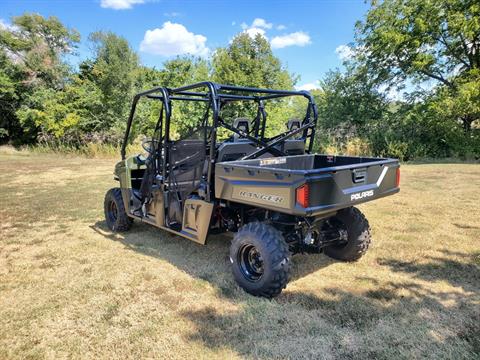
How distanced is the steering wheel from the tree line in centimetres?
689

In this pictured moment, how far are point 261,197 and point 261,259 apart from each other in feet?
1.76

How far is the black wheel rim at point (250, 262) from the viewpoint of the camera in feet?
11.1

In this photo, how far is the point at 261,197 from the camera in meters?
3.08

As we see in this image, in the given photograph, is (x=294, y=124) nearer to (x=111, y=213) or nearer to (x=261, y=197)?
(x=261, y=197)

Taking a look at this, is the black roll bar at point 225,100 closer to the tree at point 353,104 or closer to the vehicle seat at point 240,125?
the vehicle seat at point 240,125

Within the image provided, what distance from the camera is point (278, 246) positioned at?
3.08 m

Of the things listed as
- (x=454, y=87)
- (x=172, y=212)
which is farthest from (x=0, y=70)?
(x=454, y=87)

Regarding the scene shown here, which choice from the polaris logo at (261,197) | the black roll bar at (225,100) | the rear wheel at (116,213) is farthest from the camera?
the rear wheel at (116,213)

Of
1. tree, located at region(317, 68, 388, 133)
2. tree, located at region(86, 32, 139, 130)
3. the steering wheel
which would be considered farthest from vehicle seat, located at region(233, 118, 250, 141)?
tree, located at region(86, 32, 139, 130)

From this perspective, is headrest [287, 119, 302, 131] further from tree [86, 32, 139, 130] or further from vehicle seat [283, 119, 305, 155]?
tree [86, 32, 139, 130]

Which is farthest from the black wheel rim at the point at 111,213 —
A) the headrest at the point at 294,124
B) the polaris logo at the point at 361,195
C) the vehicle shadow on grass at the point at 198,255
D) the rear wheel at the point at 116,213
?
the polaris logo at the point at 361,195

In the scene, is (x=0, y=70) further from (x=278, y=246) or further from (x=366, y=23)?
(x=278, y=246)

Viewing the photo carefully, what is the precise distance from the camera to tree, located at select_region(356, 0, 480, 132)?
14.0 metres

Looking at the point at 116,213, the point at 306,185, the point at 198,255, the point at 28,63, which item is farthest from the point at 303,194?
the point at 28,63
